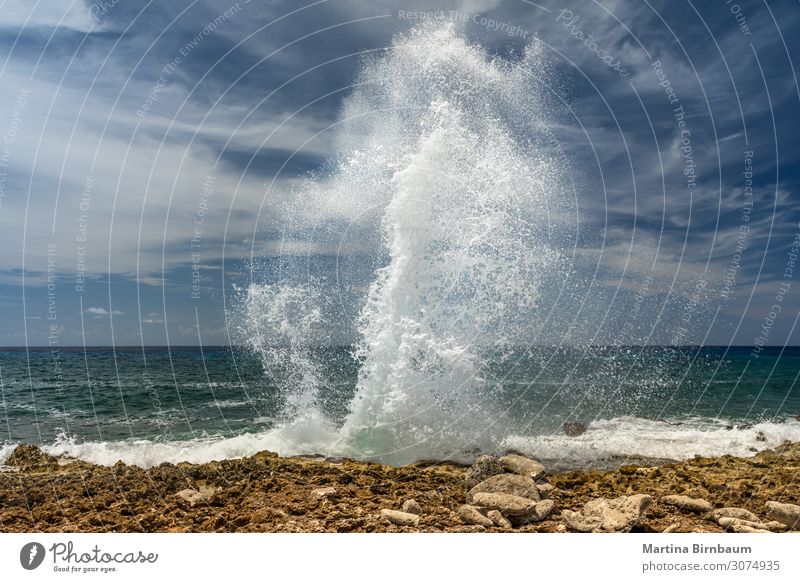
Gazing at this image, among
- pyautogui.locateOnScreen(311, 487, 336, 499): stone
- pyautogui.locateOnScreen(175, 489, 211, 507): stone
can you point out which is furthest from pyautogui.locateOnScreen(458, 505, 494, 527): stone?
pyautogui.locateOnScreen(175, 489, 211, 507): stone

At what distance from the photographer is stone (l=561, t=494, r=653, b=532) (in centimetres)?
766

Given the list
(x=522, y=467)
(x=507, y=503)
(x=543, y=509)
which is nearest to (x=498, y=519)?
(x=507, y=503)

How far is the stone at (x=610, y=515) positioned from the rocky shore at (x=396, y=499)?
0.02 metres

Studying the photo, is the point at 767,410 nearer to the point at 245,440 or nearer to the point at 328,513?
the point at 245,440

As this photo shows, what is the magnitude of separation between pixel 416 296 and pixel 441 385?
2.69m

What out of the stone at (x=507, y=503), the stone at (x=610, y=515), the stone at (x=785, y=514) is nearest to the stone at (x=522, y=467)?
the stone at (x=507, y=503)

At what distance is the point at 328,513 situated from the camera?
27.1ft

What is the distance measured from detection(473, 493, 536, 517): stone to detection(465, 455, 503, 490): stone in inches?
51.1

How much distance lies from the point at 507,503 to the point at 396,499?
1.94 metres

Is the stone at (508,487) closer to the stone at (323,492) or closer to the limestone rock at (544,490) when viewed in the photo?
the limestone rock at (544,490)

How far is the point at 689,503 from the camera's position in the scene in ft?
28.3

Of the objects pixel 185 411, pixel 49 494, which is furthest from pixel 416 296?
pixel 185 411

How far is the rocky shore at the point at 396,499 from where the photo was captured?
26.0 ft

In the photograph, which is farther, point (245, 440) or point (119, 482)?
point (245, 440)
